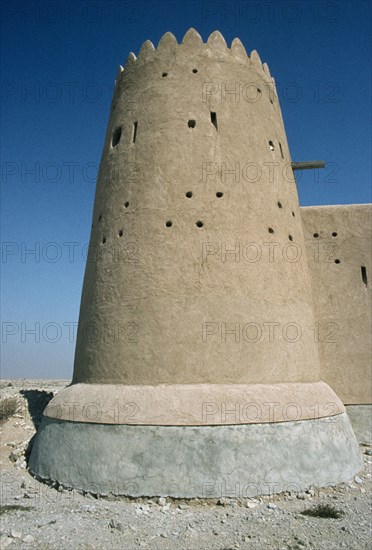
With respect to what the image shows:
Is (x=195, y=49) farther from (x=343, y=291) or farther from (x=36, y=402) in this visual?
(x=36, y=402)

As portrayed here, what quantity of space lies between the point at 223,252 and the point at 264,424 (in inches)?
131

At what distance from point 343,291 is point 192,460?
6.61 meters

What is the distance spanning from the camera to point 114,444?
739cm

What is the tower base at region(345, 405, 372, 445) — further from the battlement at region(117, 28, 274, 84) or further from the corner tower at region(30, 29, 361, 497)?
the battlement at region(117, 28, 274, 84)

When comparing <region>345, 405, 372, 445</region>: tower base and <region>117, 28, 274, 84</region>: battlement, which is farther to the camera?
<region>345, 405, 372, 445</region>: tower base

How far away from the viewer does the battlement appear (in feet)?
33.2

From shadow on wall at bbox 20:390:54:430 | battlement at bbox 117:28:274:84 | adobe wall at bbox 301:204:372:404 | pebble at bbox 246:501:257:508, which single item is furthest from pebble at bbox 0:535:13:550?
battlement at bbox 117:28:274:84

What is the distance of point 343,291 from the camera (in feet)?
38.1

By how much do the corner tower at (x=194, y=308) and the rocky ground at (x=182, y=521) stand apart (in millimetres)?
260

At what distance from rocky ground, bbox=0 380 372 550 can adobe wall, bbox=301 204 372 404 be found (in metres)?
3.42

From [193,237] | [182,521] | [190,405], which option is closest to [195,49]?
[193,237]

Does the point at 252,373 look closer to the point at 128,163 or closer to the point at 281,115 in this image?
the point at 128,163

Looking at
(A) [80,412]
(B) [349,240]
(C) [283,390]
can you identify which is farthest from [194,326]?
(B) [349,240]

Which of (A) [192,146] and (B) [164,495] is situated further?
(A) [192,146]
